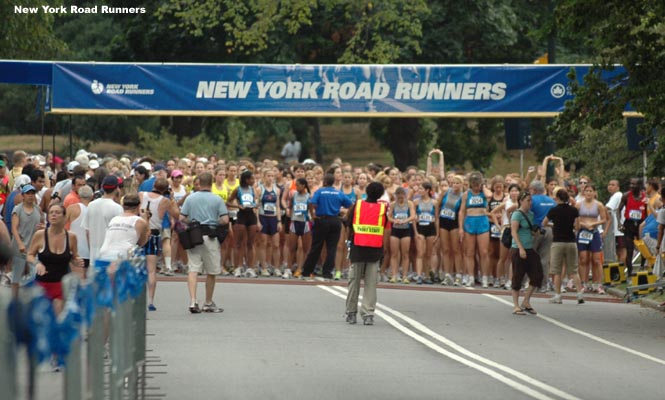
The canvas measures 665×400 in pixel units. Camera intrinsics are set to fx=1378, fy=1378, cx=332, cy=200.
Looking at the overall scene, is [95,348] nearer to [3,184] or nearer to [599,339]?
[599,339]

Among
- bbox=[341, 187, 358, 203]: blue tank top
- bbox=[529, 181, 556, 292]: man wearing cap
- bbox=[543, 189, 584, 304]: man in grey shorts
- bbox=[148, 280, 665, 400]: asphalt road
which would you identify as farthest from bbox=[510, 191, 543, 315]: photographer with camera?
bbox=[341, 187, 358, 203]: blue tank top

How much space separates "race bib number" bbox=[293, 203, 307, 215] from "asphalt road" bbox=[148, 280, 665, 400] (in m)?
2.80

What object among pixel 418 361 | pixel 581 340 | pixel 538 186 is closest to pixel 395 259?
pixel 538 186

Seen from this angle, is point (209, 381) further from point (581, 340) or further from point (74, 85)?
point (74, 85)

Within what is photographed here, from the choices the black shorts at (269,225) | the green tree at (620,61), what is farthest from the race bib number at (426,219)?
the green tree at (620,61)

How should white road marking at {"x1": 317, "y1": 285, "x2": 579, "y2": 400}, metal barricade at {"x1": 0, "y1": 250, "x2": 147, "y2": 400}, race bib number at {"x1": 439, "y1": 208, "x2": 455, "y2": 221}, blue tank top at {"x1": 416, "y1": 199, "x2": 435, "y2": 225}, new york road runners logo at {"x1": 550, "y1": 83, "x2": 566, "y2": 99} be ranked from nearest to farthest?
metal barricade at {"x1": 0, "y1": 250, "x2": 147, "y2": 400}, white road marking at {"x1": 317, "y1": 285, "x2": 579, "y2": 400}, race bib number at {"x1": 439, "y1": 208, "x2": 455, "y2": 221}, blue tank top at {"x1": 416, "y1": 199, "x2": 435, "y2": 225}, new york road runners logo at {"x1": 550, "y1": 83, "x2": 566, "y2": 99}

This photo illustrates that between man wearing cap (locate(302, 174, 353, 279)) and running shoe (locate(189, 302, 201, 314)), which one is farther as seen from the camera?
man wearing cap (locate(302, 174, 353, 279))

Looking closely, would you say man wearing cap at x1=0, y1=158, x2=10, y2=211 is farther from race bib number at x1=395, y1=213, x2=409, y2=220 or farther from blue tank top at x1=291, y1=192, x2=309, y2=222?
race bib number at x1=395, y1=213, x2=409, y2=220

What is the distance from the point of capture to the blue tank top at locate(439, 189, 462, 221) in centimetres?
2398

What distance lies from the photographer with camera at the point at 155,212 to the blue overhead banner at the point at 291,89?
16.2 feet

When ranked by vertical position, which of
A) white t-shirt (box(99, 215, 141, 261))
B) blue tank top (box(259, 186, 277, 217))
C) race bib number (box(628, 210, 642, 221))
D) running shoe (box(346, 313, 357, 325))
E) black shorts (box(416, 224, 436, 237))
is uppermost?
blue tank top (box(259, 186, 277, 217))

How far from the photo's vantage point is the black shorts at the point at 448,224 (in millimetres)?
24078

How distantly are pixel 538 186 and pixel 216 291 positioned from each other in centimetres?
539

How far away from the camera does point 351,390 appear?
11.9 metres
